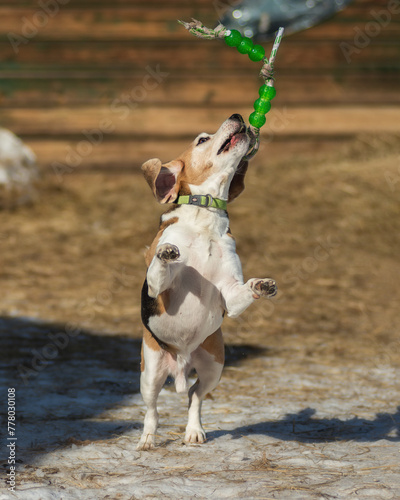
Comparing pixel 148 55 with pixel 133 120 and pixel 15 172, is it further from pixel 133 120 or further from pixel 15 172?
pixel 15 172

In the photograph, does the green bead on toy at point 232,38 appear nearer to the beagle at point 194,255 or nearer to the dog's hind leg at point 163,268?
the beagle at point 194,255

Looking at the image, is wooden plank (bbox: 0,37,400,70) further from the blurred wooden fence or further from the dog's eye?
the dog's eye

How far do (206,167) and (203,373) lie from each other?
1.10 meters

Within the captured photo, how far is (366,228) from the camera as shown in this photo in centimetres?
912

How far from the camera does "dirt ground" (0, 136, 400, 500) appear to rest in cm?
357

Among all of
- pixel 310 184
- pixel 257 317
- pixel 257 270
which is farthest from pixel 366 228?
pixel 257 317

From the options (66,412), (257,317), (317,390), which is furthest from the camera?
(257,317)

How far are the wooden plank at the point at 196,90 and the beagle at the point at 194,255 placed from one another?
6721 millimetres

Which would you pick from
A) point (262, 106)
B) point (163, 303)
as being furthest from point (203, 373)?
point (262, 106)

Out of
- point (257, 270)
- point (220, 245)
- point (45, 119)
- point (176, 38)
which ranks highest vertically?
point (176, 38)

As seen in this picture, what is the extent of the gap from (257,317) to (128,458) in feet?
11.8

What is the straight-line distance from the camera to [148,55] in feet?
34.0

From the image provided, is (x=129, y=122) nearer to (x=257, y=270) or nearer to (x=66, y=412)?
(x=257, y=270)

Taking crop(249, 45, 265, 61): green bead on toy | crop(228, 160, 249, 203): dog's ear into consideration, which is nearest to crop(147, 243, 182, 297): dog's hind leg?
crop(228, 160, 249, 203): dog's ear
